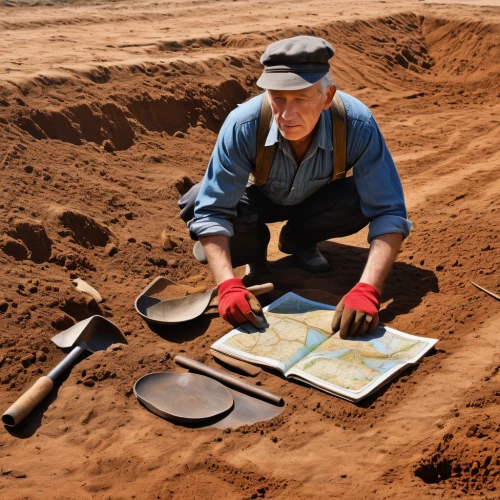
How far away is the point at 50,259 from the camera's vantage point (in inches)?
178

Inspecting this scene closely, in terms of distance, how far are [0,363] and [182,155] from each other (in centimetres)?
320

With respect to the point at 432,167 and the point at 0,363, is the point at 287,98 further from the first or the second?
the point at 432,167

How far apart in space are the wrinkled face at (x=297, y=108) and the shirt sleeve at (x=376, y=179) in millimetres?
302

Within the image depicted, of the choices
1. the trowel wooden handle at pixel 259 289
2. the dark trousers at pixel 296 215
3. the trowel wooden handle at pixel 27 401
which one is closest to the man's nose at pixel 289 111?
the dark trousers at pixel 296 215

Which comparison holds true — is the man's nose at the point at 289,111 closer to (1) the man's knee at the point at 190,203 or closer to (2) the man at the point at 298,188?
(2) the man at the point at 298,188

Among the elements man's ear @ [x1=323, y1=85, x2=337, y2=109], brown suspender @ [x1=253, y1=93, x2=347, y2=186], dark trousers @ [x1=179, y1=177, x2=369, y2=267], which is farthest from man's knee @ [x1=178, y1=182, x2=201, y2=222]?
man's ear @ [x1=323, y1=85, x2=337, y2=109]

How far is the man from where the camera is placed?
3609 mm

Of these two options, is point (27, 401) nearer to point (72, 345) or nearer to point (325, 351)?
point (72, 345)

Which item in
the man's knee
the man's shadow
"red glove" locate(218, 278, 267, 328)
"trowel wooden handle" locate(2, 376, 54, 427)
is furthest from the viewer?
the man's knee

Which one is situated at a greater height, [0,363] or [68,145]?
[68,145]

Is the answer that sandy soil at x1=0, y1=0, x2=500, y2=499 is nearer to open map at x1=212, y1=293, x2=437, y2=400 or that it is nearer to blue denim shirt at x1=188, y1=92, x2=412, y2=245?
open map at x1=212, y1=293, x2=437, y2=400

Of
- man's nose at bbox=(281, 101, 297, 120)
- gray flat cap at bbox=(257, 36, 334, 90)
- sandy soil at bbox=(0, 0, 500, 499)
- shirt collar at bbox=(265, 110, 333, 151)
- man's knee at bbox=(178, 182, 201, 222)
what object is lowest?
sandy soil at bbox=(0, 0, 500, 499)

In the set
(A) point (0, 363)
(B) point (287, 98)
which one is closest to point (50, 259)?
(A) point (0, 363)

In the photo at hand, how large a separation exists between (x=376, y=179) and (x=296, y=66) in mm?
739
